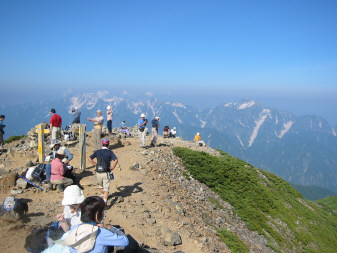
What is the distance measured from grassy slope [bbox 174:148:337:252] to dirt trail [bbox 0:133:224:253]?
5207 millimetres

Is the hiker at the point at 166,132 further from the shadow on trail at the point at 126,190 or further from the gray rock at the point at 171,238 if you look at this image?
the gray rock at the point at 171,238

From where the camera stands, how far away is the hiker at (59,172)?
10227 mm

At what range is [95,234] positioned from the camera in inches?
175

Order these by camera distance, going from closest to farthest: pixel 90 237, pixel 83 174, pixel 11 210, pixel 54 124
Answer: pixel 90 237 < pixel 11 210 < pixel 83 174 < pixel 54 124

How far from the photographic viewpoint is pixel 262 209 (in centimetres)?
1823

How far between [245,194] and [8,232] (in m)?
15.7

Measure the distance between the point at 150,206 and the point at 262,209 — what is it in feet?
34.8

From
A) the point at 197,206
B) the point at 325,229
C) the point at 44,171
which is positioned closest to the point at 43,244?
the point at 44,171

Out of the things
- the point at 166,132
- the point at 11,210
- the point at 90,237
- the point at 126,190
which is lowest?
the point at 166,132

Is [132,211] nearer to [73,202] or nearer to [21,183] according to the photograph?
[73,202]

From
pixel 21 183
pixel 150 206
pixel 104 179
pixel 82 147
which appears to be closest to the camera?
pixel 104 179

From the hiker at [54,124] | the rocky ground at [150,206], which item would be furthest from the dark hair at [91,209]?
the hiker at [54,124]

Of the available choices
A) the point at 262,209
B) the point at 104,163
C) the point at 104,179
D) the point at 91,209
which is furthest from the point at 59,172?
the point at 262,209

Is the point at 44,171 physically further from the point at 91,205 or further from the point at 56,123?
the point at 91,205
